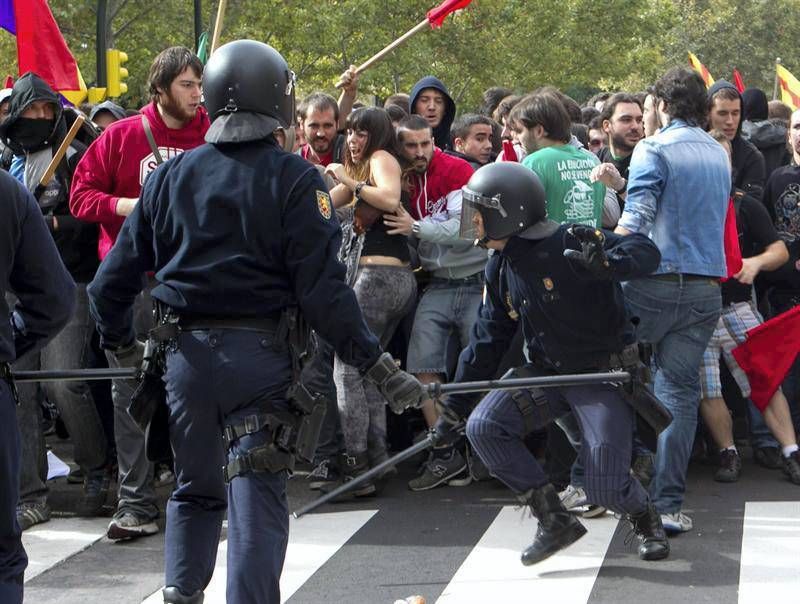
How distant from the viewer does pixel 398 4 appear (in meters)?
32.3

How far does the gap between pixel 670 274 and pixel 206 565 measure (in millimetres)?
3038

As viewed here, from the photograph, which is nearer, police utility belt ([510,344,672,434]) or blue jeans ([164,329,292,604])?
blue jeans ([164,329,292,604])

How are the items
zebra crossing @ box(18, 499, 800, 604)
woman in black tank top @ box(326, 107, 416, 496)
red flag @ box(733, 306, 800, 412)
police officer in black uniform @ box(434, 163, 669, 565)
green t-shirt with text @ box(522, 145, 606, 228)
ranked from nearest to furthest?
zebra crossing @ box(18, 499, 800, 604)
police officer in black uniform @ box(434, 163, 669, 565)
green t-shirt with text @ box(522, 145, 606, 228)
woman in black tank top @ box(326, 107, 416, 496)
red flag @ box(733, 306, 800, 412)

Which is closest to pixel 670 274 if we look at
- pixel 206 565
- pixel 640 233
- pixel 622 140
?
pixel 640 233

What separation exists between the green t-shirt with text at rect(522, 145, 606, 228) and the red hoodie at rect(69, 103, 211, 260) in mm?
1744

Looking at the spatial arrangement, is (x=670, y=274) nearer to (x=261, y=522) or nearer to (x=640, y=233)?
(x=640, y=233)

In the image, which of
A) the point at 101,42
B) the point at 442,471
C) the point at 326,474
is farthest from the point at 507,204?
the point at 101,42

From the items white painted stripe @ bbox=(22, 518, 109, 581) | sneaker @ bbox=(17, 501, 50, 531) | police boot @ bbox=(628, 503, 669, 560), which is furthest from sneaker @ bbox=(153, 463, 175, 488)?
police boot @ bbox=(628, 503, 669, 560)

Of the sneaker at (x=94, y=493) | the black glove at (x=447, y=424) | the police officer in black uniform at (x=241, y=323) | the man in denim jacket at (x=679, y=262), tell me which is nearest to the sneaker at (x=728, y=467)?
the man in denim jacket at (x=679, y=262)

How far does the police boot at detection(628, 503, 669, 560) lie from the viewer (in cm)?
654

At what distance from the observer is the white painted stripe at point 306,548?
6.26 m

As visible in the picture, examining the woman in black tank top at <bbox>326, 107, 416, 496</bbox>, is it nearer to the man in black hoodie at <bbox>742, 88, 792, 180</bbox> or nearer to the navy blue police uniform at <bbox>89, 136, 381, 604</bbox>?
the man in black hoodie at <bbox>742, 88, 792, 180</bbox>

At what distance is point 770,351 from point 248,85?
14.9 feet

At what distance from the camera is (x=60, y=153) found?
771 cm
